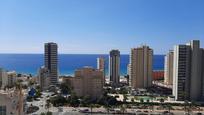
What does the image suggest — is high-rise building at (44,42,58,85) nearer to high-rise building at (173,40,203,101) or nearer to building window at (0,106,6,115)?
high-rise building at (173,40,203,101)

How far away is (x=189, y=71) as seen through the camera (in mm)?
38188

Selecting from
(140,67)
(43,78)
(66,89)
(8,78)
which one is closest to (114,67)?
(140,67)

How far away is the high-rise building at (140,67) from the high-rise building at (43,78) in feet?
40.5

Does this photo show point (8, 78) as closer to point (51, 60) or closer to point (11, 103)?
point (51, 60)

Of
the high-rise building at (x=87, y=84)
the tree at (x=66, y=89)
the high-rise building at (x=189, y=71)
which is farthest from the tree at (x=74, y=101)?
the high-rise building at (x=189, y=71)

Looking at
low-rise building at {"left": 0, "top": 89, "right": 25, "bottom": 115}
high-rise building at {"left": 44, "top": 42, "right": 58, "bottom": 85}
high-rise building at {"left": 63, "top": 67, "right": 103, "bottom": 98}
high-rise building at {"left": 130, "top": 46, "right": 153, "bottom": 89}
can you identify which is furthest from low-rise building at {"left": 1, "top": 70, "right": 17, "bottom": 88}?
low-rise building at {"left": 0, "top": 89, "right": 25, "bottom": 115}

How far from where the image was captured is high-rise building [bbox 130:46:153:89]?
47.3m

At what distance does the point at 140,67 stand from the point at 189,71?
10354 millimetres

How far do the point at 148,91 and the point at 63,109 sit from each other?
645 inches

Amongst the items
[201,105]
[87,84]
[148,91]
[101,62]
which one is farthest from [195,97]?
[101,62]

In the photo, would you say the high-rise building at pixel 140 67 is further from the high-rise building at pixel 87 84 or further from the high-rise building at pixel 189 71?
the high-rise building at pixel 87 84

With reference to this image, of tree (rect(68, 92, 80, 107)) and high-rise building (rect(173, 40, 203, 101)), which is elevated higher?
high-rise building (rect(173, 40, 203, 101))

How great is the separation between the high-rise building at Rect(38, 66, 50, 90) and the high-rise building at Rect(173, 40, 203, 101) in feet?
60.8

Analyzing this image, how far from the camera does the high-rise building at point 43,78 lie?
45.5m
